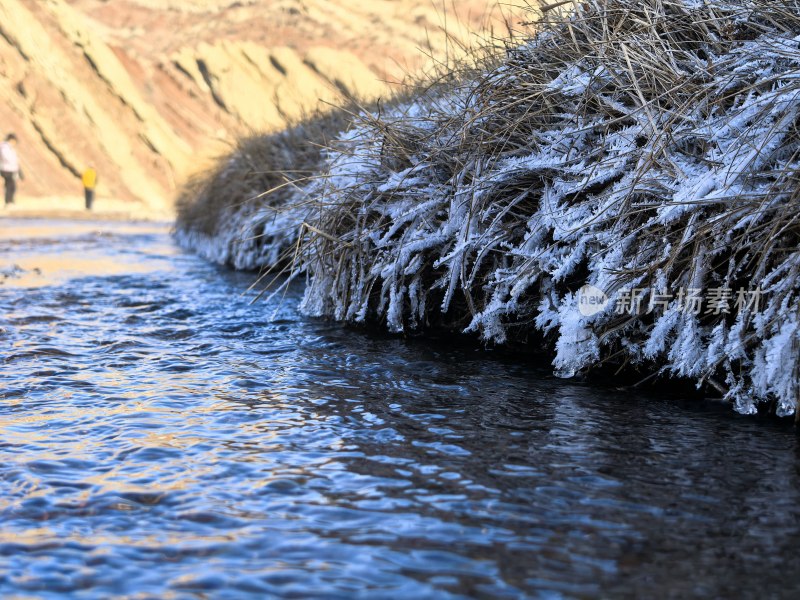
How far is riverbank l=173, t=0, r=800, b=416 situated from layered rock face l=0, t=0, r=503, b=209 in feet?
62.5

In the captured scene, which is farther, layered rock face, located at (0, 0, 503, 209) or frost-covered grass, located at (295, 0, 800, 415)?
layered rock face, located at (0, 0, 503, 209)

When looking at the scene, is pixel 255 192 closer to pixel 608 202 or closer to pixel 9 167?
pixel 608 202

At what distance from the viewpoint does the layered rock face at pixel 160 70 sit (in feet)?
91.9

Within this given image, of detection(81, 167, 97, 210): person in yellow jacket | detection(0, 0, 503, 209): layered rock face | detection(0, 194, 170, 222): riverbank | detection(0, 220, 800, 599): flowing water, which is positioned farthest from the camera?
detection(0, 0, 503, 209): layered rock face

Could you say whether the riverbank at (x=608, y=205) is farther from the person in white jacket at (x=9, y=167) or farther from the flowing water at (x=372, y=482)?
the person in white jacket at (x=9, y=167)

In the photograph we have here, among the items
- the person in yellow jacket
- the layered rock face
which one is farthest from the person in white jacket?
the layered rock face

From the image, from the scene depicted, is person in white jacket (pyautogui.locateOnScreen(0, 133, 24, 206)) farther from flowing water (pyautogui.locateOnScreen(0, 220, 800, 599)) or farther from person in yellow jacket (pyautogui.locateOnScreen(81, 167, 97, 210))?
flowing water (pyautogui.locateOnScreen(0, 220, 800, 599))

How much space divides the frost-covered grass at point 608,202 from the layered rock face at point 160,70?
1906 cm

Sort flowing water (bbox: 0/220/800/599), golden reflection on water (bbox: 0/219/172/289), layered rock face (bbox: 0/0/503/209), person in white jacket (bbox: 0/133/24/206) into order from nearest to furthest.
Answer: flowing water (bbox: 0/220/800/599)
golden reflection on water (bbox: 0/219/172/289)
person in white jacket (bbox: 0/133/24/206)
layered rock face (bbox: 0/0/503/209)

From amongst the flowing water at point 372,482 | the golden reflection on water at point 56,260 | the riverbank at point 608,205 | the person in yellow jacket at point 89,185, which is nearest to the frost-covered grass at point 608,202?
the riverbank at point 608,205

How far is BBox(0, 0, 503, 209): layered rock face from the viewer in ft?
91.9

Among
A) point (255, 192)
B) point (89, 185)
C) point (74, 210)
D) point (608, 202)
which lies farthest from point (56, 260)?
point (89, 185)

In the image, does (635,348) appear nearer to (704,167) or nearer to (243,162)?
(704,167)

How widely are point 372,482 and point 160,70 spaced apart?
3659 cm
